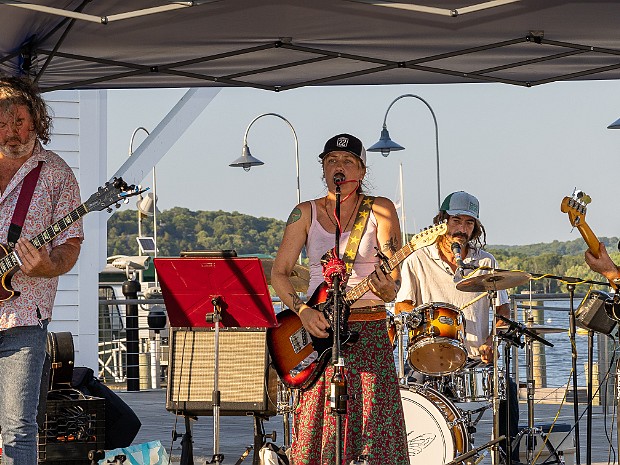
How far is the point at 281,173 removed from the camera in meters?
47.8

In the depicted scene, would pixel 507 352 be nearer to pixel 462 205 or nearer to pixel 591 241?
pixel 462 205

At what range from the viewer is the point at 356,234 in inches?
202

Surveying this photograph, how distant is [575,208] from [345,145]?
1.33 m

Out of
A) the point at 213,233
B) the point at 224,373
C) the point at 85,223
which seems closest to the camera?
the point at 224,373

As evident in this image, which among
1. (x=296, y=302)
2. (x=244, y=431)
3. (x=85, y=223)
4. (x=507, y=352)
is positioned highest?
(x=85, y=223)

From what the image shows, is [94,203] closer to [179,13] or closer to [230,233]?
[179,13]

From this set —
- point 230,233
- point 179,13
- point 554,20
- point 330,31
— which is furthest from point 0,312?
point 230,233

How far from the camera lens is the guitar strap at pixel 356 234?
510 centimetres

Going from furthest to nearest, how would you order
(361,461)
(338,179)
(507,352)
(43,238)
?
(507,352) → (338,179) → (361,461) → (43,238)

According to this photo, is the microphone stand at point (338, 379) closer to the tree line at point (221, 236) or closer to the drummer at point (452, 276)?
the drummer at point (452, 276)

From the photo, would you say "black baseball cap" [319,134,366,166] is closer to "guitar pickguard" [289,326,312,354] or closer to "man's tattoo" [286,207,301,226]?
"man's tattoo" [286,207,301,226]

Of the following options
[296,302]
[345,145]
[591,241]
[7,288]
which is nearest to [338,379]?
[296,302]

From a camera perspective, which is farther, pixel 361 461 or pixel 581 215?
pixel 581 215

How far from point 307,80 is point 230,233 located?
43782mm
